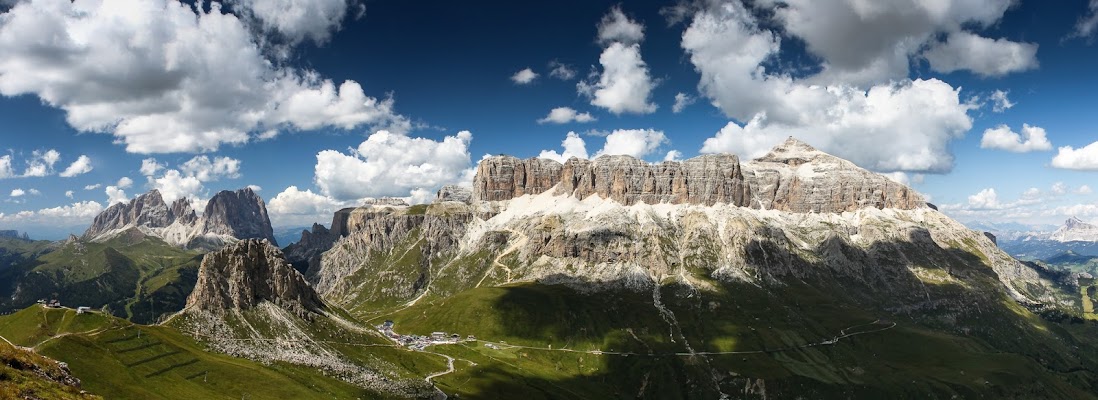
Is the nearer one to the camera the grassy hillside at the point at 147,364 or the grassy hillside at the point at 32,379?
the grassy hillside at the point at 32,379

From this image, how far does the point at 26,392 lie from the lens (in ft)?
246

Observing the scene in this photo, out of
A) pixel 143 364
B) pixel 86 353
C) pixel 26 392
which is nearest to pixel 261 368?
pixel 143 364

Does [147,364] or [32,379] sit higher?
[32,379]

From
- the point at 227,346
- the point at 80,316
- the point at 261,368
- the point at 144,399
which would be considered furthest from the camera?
the point at 227,346

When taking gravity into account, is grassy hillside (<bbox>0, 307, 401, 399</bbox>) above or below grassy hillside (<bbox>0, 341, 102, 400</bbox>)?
below

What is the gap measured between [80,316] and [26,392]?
112 meters

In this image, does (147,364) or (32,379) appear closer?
(32,379)

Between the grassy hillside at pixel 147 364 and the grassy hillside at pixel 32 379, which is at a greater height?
the grassy hillside at pixel 32 379

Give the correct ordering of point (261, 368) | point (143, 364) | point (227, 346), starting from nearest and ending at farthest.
Result: point (143, 364) < point (261, 368) < point (227, 346)

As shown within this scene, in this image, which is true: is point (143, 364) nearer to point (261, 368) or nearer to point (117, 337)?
point (117, 337)

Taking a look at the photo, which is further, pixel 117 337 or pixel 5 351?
→ pixel 117 337

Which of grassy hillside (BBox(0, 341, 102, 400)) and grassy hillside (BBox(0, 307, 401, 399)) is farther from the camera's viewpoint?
grassy hillside (BBox(0, 307, 401, 399))

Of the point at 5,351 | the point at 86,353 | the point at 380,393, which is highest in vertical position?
the point at 5,351

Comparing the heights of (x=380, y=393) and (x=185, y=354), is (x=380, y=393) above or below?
below
